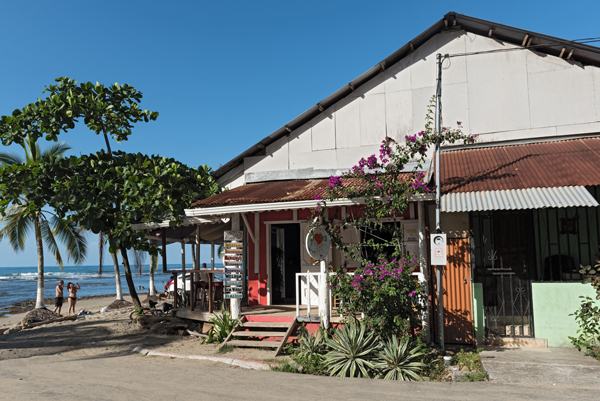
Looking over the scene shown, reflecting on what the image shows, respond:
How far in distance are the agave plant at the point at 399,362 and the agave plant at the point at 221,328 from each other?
11.5ft

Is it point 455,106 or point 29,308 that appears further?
point 29,308

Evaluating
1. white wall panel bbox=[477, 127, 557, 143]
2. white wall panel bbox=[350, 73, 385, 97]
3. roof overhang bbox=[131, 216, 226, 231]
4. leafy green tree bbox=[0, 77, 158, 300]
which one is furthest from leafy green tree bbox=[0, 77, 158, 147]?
white wall panel bbox=[477, 127, 557, 143]

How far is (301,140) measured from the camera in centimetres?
1274

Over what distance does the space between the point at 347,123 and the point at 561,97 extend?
4.99 m

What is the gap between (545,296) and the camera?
8430mm

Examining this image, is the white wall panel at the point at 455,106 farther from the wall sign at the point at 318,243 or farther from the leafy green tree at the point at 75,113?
the leafy green tree at the point at 75,113

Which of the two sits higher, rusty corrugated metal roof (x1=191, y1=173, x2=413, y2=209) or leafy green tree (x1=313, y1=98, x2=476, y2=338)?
rusty corrugated metal roof (x1=191, y1=173, x2=413, y2=209)

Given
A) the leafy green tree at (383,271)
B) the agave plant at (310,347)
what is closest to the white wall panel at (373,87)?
the leafy green tree at (383,271)

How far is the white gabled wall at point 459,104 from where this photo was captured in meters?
10.8

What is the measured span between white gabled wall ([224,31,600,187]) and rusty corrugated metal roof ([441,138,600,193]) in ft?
1.97

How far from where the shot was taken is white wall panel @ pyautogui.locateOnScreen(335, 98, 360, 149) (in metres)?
12.3

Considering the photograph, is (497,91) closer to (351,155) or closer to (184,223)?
(351,155)

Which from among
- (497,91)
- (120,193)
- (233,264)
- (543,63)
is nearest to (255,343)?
(233,264)

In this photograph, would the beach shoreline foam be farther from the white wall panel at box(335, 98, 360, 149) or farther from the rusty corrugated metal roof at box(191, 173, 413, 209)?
the white wall panel at box(335, 98, 360, 149)
